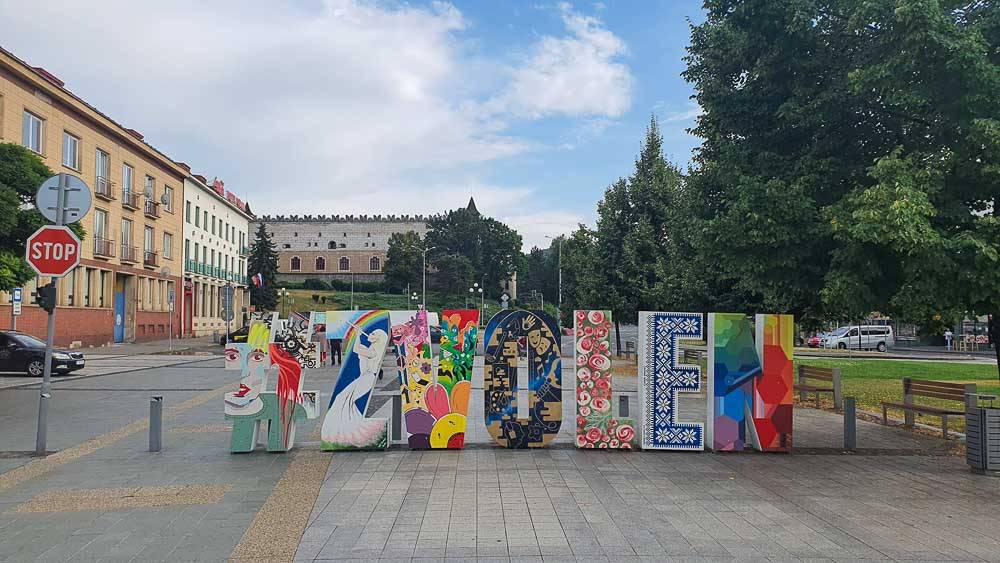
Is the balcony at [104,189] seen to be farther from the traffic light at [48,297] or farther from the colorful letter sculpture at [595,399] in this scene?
the colorful letter sculpture at [595,399]

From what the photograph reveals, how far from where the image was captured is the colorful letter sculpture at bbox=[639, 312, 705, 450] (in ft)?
34.0

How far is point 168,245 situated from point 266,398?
45990 millimetres

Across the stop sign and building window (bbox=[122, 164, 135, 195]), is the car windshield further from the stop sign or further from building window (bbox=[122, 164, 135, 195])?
building window (bbox=[122, 164, 135, 195])

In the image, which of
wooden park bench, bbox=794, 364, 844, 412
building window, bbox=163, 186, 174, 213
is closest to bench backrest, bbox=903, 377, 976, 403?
wooden park bench, bbox=794, 364, 844, 412

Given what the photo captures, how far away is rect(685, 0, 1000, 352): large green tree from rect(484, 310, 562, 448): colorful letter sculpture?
313 centimetres

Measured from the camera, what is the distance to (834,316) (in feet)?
40.5

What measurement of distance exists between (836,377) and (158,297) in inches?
1791

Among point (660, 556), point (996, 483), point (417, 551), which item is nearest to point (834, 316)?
point (996, 483)

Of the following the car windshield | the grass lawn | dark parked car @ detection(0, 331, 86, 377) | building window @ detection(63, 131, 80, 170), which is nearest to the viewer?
the grass lawn

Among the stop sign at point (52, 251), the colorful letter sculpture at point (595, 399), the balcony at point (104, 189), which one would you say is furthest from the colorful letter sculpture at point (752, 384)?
the balcony at point (104, 189)

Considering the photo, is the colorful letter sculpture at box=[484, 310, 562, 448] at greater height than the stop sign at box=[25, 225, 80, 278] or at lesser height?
lesser

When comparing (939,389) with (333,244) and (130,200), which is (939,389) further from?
(333,244)

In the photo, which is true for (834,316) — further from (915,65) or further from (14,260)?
(14,260)

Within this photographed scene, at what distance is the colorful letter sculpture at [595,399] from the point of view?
10477mm
